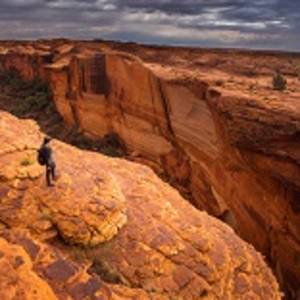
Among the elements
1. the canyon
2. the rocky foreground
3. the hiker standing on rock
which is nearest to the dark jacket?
the hiker standing on rock

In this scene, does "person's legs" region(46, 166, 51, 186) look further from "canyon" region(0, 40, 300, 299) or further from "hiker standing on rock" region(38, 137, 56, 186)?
"canyon" region(0, 40, 300, 299)

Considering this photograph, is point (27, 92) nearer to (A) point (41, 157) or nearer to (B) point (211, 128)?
(B) point (211, 128)

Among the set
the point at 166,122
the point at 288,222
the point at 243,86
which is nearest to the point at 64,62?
the point at 166,122

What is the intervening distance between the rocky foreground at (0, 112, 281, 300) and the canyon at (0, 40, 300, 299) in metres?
0.34

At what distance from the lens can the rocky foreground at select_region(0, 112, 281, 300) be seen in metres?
9.06

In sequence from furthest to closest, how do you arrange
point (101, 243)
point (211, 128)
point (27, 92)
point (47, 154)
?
point (27, 92) → point (211, 128) → point (47, 154) → point (101, 243)

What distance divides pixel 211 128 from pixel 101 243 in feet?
54.2

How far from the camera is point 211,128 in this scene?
2678cm

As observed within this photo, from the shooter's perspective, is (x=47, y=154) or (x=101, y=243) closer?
(x=101, y=243)

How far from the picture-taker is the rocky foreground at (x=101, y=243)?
906 cm

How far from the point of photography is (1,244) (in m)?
9.23

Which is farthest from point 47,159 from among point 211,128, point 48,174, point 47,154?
point 211,128

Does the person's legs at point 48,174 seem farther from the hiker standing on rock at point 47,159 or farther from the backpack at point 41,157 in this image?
the backpack at point 41,157

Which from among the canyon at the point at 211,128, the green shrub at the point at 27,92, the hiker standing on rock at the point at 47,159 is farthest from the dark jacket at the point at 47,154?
the green shrub at the point at 27,92
